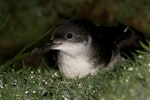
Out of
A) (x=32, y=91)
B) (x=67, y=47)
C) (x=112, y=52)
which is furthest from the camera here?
(x=112, y=52)

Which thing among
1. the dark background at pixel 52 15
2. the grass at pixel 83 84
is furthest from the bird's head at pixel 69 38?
the dark background at pixel 52 15

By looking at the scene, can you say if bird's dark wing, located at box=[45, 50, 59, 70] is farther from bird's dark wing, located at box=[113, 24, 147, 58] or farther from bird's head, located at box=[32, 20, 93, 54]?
bird's dark wing, located at box=[113, 24, 147, 58]

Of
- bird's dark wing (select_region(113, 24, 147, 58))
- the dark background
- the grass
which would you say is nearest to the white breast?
the grass

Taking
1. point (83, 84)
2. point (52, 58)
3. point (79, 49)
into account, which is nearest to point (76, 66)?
point (79, 49)

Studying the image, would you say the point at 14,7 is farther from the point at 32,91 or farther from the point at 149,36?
the point at 32,91

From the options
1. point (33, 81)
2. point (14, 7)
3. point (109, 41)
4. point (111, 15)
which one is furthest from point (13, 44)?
point (33, 81)

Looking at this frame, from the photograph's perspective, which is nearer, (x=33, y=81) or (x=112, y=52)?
(x=33, y=81)
